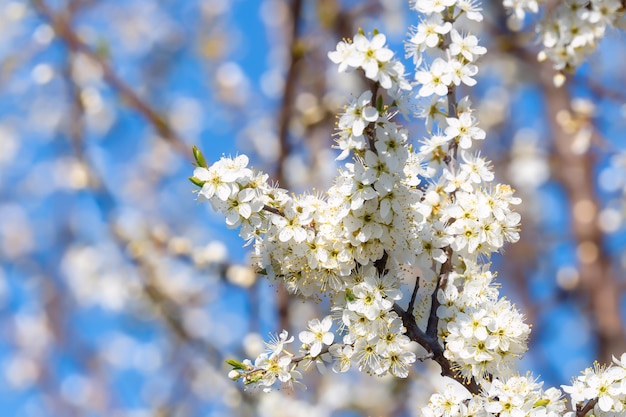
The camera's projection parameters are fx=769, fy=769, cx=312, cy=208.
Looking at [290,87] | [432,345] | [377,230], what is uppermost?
[290,87]

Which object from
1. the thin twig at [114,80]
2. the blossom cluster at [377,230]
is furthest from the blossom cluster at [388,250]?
the thin twig at [114,80]

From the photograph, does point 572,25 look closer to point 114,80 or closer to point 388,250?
point 388,250

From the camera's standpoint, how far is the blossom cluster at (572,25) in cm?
273

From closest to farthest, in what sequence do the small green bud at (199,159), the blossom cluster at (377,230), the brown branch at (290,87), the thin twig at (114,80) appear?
the blossom cluster at (377,230), the small green bud at (199,159), the brown branch at (290,87), the thin twig at (114,80)

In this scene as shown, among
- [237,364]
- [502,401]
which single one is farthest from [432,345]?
[237,364]

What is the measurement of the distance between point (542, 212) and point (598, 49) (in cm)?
551

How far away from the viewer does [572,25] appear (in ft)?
9.19

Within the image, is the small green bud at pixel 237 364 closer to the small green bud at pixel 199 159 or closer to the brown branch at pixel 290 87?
the small green bud at pixel 199 159

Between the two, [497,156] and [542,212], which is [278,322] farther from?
[542,212]

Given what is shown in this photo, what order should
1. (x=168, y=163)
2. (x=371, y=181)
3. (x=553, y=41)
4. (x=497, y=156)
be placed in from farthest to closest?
(x=168, y=163) < (x=497, y=156) < (x=553, y=41) < (x=371, y=181)

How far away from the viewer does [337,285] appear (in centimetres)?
184

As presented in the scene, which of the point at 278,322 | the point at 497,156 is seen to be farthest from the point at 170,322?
the point at 497,156

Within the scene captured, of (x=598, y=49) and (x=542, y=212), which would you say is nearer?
(x=598, y=49)

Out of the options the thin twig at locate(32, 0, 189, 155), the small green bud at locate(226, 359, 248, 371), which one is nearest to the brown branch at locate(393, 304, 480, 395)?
the small green bud at locate(226, 359, 248, 371)
